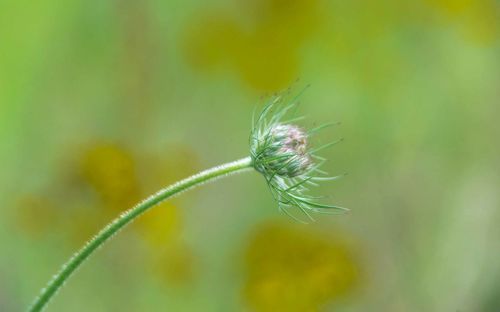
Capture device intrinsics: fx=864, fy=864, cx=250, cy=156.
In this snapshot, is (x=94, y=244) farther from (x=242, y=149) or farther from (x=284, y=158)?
(x=242, y=149)

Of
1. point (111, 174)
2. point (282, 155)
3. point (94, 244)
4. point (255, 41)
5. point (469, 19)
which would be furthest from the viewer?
point (469, 19)

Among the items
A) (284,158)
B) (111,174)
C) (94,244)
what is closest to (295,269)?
(111,174)

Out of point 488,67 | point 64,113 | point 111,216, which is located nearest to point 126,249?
point 111,216

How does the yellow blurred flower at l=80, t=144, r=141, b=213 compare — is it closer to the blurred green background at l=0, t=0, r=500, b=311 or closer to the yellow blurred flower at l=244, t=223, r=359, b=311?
the blurred green background at l=0, t=0, r=500, b=311

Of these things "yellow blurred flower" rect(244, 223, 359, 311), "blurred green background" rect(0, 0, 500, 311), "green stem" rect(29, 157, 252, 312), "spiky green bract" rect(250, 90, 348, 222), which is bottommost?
"green stem" rect(29, 157, 252, 312)

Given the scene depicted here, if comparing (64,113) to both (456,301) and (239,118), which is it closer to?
(239,118)

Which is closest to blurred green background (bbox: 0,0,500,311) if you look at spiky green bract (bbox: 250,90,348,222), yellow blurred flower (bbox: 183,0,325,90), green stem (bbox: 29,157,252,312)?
→ yellow blurred flower (bbox: 183,0,325,90)
